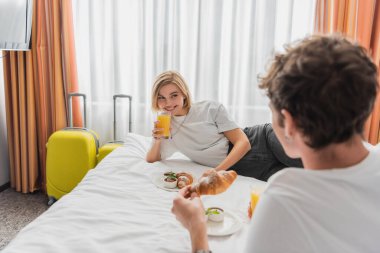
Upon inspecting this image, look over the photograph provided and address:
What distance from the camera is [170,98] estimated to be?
6.90 feet

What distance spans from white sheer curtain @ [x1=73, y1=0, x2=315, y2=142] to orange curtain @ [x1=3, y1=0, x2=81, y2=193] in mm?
152

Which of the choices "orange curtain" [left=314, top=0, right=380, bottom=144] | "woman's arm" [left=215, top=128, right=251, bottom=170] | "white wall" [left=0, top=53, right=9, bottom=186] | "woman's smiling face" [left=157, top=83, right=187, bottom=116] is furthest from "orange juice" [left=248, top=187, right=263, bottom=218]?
"white wall" [left=0, top=53, right=9, bottom=186]

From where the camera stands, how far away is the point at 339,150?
0.75 meters

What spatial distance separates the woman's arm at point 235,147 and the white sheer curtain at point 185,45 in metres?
0.79

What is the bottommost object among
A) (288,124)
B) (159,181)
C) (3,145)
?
(3,145)

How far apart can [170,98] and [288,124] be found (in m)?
1.40

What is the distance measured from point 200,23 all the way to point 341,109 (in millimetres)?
2304

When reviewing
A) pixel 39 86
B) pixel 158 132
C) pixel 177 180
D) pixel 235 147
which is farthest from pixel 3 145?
pixel 235 147

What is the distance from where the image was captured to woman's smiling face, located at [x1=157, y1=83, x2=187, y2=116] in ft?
6.85

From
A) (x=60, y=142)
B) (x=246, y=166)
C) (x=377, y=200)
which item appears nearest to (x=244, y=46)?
(x=246, y=166)

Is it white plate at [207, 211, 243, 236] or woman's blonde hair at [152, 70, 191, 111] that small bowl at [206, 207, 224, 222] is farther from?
woman's blonde hair at [152, 70, 191, 111]

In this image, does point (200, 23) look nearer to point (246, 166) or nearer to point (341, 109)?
point (246, 166)

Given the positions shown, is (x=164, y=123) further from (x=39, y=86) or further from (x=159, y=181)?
(x=39, y=86)

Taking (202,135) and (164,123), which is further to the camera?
(202,135)
